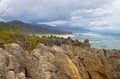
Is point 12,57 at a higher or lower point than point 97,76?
higher

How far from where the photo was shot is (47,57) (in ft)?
119

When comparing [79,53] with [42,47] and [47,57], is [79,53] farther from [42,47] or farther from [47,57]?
[47,57]

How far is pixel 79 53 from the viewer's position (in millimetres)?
44812

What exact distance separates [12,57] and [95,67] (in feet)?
42.4

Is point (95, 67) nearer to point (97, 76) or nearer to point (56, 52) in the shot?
point (97, 76)

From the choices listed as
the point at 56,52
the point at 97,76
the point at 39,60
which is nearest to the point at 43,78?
the point at 39,60

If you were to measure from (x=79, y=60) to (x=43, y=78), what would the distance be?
11.3m

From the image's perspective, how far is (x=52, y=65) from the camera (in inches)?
1357

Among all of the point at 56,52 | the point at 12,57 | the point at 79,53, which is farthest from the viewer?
the point at 79,53

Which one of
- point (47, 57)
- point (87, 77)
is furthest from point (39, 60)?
point (87, 77)

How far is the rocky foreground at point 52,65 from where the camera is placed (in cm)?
3288

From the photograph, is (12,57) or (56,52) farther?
(56,52)

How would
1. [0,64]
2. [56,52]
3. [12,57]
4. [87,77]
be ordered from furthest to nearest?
1. [87,77]
2. [56,52]
3. [12,57]
4. [0,64]

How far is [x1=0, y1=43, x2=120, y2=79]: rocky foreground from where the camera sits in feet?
108
